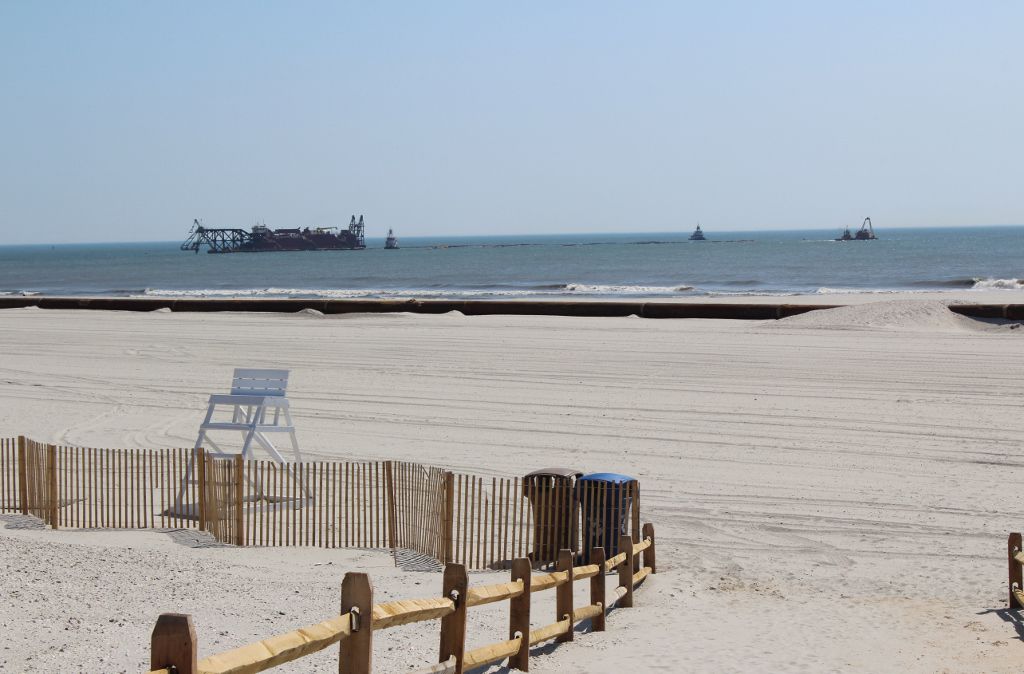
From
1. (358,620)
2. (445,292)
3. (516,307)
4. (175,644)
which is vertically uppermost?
(175,644)

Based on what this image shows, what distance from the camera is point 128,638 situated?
20.1 ft

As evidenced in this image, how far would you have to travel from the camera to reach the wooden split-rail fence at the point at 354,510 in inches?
347

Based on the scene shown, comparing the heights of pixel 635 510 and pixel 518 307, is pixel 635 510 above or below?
below

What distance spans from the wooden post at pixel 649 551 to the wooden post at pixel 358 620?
448 cm

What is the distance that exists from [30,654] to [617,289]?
57.9 metres

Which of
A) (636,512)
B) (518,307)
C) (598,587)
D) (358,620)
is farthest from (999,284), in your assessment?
(358,620)

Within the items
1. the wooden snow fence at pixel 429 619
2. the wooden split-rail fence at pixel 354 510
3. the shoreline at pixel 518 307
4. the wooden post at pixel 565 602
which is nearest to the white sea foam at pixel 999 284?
the shoreline at pixel 518 307

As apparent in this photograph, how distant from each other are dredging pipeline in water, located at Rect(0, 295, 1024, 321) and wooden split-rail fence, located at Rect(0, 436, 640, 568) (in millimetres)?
21952

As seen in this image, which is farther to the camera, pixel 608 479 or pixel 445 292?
pixel 445 292

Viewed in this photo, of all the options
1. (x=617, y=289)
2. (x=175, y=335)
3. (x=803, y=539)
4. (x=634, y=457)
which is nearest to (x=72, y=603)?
(x=803, y=539)

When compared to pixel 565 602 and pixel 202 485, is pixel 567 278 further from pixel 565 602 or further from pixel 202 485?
pixel 565 602

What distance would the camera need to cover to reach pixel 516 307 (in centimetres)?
3572

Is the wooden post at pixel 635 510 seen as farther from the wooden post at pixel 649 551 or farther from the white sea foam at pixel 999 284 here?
the white sea foam at pixel 999 284

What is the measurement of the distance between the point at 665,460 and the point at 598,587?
6052 millimetres
